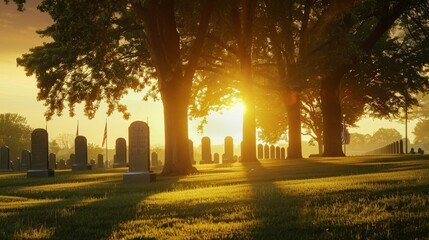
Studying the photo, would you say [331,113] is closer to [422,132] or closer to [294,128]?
[294,128]

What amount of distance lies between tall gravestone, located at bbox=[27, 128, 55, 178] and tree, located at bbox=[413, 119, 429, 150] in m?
127

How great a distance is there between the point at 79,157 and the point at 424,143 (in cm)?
12544

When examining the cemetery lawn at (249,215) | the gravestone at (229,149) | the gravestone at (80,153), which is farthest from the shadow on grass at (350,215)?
the gravestone at (229,149)

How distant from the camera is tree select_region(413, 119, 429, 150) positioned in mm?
137000

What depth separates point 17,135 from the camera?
76.0m

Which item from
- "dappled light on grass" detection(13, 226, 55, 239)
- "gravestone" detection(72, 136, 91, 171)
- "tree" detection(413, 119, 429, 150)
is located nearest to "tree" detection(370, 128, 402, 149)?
"tree" detection(413, 119, 429, 150)

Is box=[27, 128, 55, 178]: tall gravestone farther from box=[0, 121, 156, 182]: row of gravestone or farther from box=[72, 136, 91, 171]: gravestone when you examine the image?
box=[72, 136, 91, 171]: gravestone

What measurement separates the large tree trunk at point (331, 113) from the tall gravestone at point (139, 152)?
56.8 feet

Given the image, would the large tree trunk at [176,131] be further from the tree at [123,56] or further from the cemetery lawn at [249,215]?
the cemetery lawn at [249,215]

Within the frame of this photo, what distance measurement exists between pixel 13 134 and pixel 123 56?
4986 centimetres

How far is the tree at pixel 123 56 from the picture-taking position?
19547 millimetres

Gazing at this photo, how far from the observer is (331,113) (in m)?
33.1

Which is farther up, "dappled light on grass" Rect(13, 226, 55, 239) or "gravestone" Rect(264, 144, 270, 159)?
"gravestone" Rect(264, 144, 270, 159)

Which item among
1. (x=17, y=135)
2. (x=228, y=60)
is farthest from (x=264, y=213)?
(x=17, y=135)
